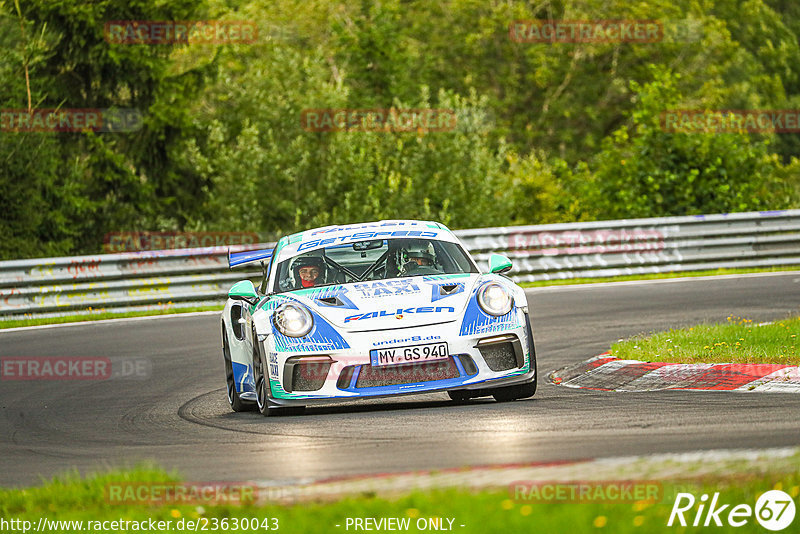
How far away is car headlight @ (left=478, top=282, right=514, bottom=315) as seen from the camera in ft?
30.5

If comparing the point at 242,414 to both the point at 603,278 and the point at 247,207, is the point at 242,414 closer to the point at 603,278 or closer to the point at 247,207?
the point at 603,278

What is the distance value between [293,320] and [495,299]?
1.42 meters

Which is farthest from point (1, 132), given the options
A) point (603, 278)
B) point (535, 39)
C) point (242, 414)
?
point (535, 39)

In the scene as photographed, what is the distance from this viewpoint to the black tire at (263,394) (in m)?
9.42

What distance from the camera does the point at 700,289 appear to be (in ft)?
60.5

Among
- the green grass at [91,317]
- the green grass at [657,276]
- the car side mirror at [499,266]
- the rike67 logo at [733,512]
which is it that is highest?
the car side mirror at [499,266]

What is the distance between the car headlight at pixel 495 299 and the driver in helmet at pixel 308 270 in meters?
1.35

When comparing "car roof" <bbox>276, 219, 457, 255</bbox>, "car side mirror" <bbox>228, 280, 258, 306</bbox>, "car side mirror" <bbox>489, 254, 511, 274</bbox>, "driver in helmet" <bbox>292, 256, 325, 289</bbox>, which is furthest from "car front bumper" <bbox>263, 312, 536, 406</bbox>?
"car roof" <bbox>276, 219, 457, 255</bbox>

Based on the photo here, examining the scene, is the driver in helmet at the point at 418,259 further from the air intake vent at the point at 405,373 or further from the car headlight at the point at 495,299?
the air intake vent at the point at 405,373

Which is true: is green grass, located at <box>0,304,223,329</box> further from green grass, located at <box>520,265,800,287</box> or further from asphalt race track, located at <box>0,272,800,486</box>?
green grass, located at <box>520,265,800,287</box>

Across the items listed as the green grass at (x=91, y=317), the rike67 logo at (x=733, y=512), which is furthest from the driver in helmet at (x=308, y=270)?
the green grass at (x=91, y=317)

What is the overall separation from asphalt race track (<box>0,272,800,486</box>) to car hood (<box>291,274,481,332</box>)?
25.0 inches

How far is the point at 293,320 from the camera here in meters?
9.28

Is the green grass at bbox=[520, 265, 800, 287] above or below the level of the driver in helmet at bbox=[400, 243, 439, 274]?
below
